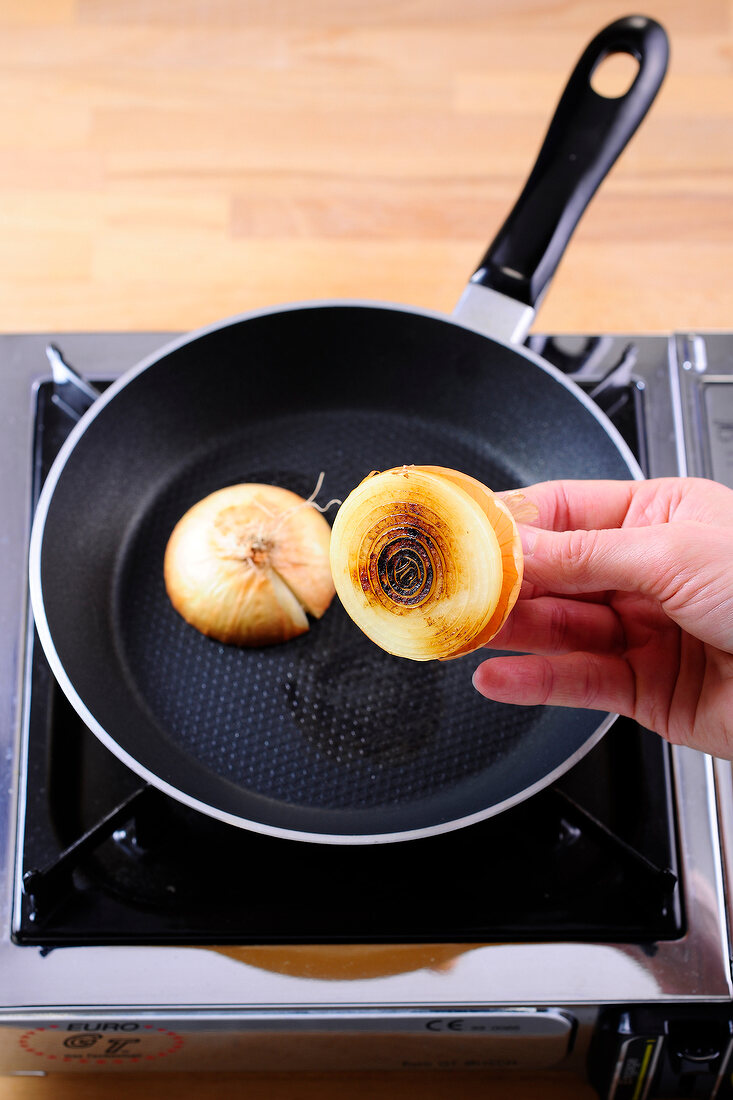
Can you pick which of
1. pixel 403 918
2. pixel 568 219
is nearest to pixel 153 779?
pixel 403 918

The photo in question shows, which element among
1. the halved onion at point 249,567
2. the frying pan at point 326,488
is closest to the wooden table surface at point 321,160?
the frying pan at point 326,488

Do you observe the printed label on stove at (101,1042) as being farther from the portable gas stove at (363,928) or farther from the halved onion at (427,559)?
the halved onion at (427,559)

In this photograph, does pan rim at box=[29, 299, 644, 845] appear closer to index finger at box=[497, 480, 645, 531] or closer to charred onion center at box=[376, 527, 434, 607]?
index finger at box=[497, 480, 645, 531]

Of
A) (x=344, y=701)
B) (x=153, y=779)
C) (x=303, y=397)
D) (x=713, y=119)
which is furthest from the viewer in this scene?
(x=713, y=119)

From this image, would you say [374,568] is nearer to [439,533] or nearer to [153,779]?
[439,533]

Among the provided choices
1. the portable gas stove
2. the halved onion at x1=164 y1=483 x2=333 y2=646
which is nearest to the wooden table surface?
the halved onion at x1=164 y1=483 x2=333 y2=646
